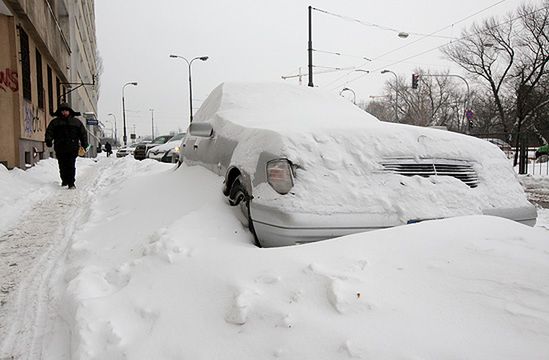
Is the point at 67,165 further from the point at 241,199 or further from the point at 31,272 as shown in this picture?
the point at 241,199

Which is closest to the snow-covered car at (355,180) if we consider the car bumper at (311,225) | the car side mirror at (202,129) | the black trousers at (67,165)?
the car bumper at (311,225)

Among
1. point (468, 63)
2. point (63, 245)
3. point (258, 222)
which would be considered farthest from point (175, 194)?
point (468, 63)

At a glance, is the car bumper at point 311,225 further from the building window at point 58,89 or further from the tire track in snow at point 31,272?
the building window at point 58,89

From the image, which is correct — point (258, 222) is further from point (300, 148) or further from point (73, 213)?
point (73, 213)

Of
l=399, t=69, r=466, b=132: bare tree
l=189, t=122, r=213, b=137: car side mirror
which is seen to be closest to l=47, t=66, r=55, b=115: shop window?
l=189, t=122, r=213, b=137: car side mirror

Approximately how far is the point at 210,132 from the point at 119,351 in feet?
8.18

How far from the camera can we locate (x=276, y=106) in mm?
4391

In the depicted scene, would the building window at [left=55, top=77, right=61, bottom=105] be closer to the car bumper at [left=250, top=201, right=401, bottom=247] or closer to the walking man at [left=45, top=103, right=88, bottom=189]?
the walking man at [left=45, top=103, right=88, bottom=189]

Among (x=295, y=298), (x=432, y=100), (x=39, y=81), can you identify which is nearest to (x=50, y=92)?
(x=39, y=81)

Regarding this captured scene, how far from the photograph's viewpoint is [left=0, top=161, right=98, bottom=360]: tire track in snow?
2252 mm

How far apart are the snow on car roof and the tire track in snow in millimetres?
2007

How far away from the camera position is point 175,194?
4137mm

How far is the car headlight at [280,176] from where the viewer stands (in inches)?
104

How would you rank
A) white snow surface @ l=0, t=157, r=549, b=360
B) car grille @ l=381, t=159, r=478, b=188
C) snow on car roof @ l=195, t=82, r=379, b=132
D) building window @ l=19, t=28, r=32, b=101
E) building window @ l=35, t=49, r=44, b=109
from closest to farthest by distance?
white snow surface @ l=0, t=157, r=549, b=360 < car grille @ l=381, t=159, r=478, b=188 < snow on car roof @ l=195, t=82, r=379, b=132 < building window @ l=19, t=28, r=32, b=101 < building window @ l=35, t=49, r=44, b=109
